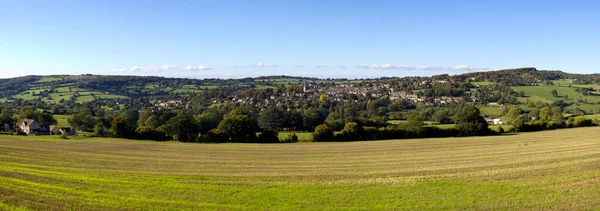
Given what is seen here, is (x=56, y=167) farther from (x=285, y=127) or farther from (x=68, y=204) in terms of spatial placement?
(x=285, y=127)

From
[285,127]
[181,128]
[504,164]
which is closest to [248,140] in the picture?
[181,128]

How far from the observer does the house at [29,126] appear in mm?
92875

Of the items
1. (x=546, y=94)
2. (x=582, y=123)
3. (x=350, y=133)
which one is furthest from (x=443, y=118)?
(x=546, y=94)

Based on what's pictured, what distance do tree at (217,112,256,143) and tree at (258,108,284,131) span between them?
29193 mm

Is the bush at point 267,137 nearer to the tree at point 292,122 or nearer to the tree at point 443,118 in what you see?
the tree at point 292,122

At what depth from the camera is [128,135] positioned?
237ft

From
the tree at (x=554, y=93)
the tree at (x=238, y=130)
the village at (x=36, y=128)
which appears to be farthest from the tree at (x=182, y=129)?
the tree at (x=554, y=93)

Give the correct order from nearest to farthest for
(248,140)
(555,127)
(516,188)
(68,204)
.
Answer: (68,204) < (516,188) < (248,140) < (555,127)

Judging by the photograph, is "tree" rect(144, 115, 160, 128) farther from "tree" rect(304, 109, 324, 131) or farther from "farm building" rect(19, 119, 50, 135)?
"tree" rect(304, 109, 324, 131)

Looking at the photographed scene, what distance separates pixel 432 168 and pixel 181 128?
4948cm

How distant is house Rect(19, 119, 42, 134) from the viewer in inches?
3656

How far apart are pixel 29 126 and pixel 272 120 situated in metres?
53.5

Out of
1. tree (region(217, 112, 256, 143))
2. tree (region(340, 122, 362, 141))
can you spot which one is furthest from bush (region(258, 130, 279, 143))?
tree (region(340, 122, 362, 141))

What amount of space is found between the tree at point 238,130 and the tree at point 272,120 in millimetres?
29193
